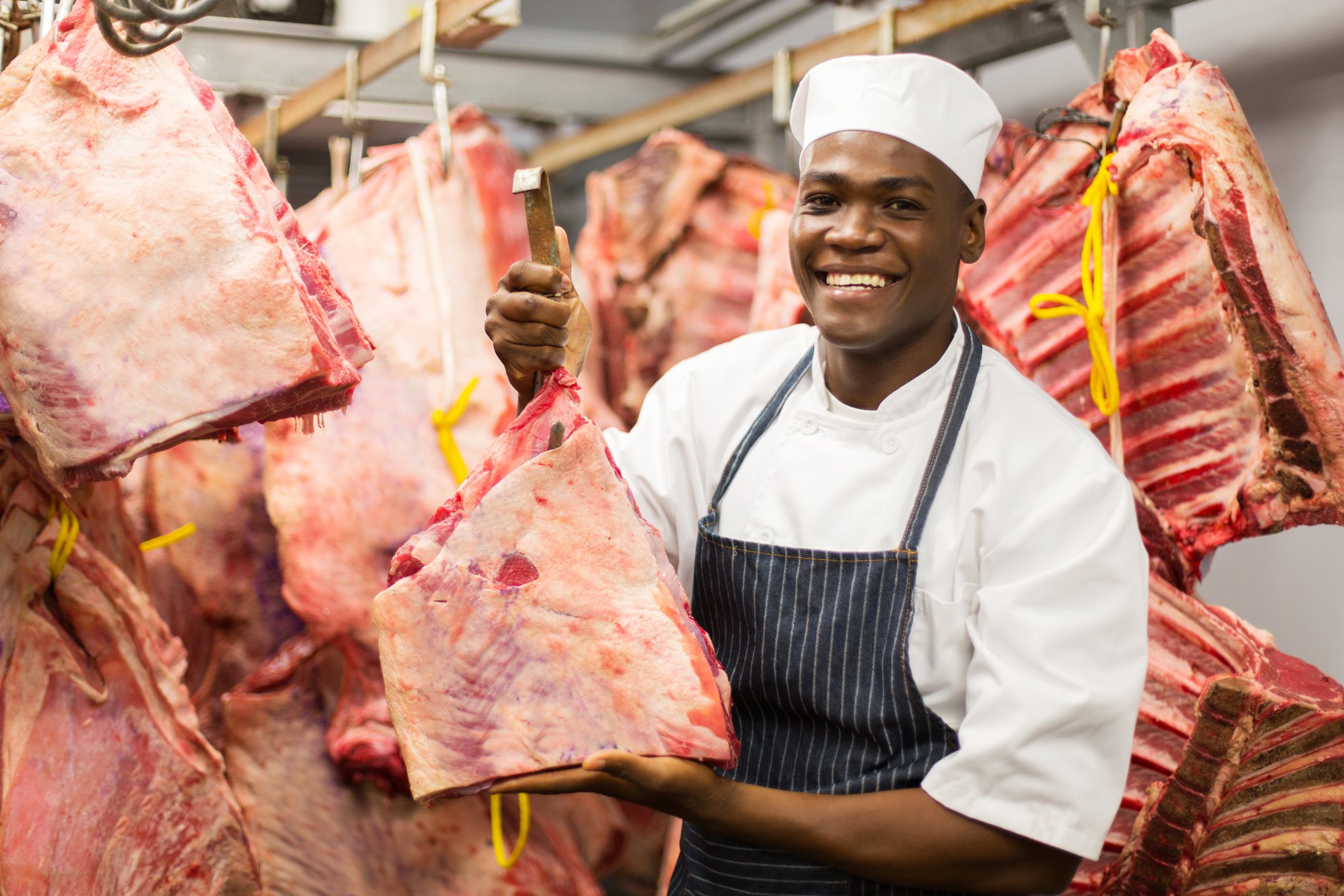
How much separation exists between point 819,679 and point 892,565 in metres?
0.18

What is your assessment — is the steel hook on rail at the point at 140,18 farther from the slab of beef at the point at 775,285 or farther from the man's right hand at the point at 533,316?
the slab of beef at the point at 775,285

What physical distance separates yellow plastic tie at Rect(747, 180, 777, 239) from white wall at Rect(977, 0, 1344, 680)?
94 cm

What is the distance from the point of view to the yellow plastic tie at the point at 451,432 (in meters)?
2.15

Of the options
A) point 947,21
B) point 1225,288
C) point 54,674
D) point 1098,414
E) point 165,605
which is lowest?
point 165,605

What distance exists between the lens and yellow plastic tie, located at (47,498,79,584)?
175 cm

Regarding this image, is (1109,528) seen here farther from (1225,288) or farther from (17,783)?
(17,783)

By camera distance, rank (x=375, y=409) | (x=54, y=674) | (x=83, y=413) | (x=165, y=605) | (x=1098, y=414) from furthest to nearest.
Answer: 1. (x=165, y=605)
2. (x=375, y=409)
3. (x=1098, y=414)
4. (x=54, y=674)
5. (x=83, y=413)

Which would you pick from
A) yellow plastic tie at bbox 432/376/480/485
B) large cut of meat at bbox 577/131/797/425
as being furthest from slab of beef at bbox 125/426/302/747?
large cut of meat at bbox 577/131/797/425

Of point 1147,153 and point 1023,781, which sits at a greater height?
point 1147,153

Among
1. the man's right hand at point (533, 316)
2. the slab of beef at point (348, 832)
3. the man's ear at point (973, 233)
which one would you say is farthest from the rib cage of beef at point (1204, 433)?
the slab of beef at point (348, 832)

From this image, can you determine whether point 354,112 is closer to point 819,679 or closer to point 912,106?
point 912,106

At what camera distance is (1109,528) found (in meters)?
1.43

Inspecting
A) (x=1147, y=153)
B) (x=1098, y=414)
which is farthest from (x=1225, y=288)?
(x=1098, y=414)

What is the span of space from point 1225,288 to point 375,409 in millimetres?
1469
